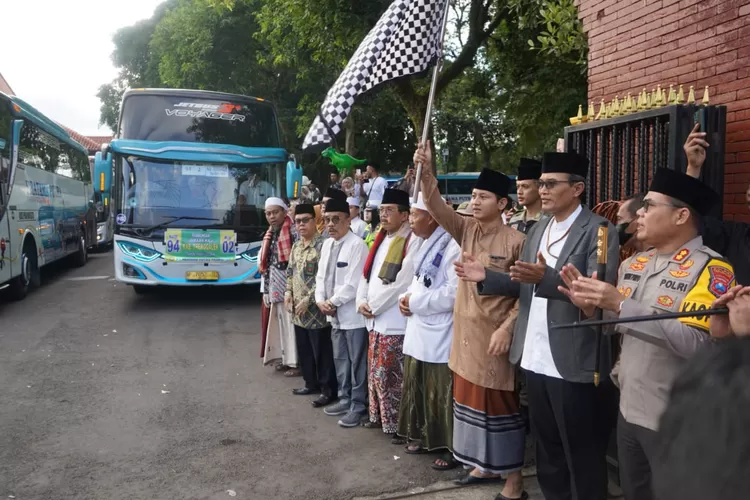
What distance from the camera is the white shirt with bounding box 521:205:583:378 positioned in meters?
3.51

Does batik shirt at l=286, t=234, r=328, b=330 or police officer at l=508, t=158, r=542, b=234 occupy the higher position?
police officer at l=508, t=158, r=542, b=234

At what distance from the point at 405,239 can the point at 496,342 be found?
4.78 feet

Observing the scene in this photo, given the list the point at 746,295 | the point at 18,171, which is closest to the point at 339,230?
the point at 746,295

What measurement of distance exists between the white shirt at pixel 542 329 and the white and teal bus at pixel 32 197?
31.1 ft

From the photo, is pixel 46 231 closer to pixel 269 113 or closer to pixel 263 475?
pixel 269 113

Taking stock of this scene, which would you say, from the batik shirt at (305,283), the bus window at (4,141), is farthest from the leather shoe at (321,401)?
the bus window at (4,141)

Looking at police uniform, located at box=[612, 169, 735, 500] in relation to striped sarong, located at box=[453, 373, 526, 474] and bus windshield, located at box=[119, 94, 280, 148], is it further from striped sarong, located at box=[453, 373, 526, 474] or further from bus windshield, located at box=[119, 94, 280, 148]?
bus windshield, located at box=[119, 94, 280, 148]

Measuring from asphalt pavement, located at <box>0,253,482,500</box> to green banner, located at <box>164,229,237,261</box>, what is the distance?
4.91 feet

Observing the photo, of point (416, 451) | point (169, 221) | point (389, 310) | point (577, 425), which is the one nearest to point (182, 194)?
point (169, 221)

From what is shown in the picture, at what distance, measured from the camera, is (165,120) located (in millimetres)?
11492

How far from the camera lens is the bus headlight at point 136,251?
10.7m

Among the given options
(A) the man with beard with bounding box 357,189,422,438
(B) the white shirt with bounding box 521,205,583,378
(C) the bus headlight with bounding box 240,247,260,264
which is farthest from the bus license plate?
(B) the white shirt with bounding box 521,205,583,378

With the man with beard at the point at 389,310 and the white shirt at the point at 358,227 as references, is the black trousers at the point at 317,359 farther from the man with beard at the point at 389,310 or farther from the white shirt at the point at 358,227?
the white shirt at the point at 358,227

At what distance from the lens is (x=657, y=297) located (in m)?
2.74
